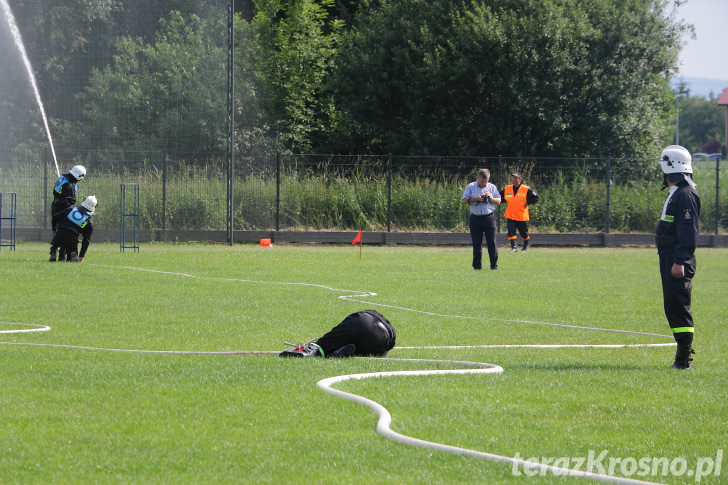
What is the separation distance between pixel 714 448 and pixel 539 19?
116 feet

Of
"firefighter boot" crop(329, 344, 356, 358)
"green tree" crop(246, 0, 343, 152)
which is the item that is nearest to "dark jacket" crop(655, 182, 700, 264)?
"firefighter boot" crop(329, 344, 356, 358)

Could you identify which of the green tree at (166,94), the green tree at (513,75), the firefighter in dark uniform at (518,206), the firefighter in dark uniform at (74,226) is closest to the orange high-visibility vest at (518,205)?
the firefighter in dark uniform at (518,206)

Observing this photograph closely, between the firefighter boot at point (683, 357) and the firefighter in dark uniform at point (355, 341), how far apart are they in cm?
262

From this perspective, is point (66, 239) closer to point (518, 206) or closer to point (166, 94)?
point (518, 206)

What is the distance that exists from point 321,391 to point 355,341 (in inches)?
72.6

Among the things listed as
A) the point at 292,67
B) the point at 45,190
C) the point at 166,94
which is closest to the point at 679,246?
the point at 45,190

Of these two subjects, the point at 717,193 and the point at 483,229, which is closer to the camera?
the point at 483,229

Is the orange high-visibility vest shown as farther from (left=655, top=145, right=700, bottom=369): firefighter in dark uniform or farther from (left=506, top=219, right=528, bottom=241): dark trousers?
(left=655, top=145, right=700, bottom=369): firefighter in dark uniform

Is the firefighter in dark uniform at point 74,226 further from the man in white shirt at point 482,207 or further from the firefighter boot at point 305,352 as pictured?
the firefighter boot at point 305,352

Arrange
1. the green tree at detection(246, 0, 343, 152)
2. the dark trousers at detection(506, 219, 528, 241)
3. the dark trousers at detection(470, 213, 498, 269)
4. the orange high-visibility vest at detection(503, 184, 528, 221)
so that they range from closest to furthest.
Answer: the dark trousers at detection(470, 213, 498, 269), the orange high-visibility vest at detection(503, 184, 528, 221), the dark trousers at detection(506, 219, 528, 241), the green tree at detection(246, 0, 343, 152)

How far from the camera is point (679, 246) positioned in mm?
8984

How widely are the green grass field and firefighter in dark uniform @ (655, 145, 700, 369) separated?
15.2 inches

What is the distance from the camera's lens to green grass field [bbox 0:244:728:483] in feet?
17.8

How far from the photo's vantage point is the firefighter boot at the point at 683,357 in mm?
8930
